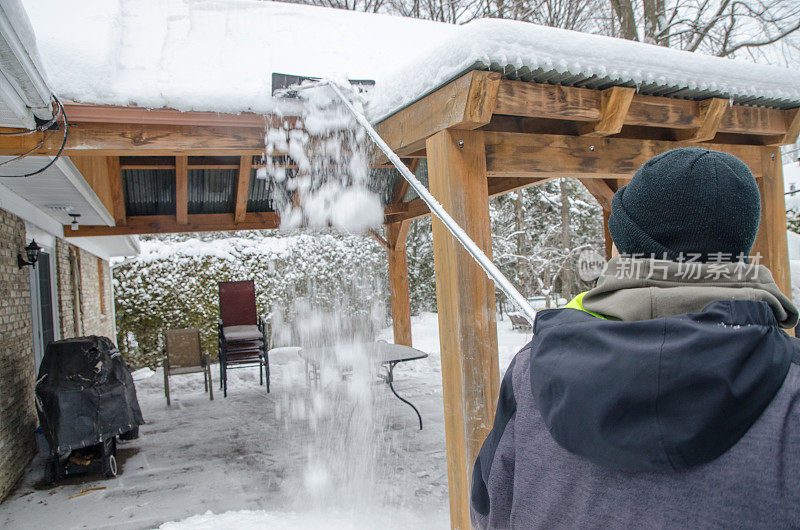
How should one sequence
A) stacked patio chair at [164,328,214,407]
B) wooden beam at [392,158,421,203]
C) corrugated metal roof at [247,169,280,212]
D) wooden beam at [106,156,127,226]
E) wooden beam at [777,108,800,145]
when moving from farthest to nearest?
stacked patio chair at [164,328,214,407], wooden beam at [392,158,421,203], corrugated metal roof at [247,169,280,212], wooden beam at [106,156,127,226], wooden beam at [777,108,800,145]

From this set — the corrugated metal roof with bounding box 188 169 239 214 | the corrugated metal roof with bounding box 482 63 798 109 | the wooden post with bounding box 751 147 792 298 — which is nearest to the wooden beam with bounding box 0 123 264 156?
the corrugated metal roof with bounding box 482 63 798 109

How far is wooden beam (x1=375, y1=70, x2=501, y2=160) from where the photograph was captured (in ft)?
7.22

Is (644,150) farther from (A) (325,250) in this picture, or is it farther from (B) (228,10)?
(A) (325,250)

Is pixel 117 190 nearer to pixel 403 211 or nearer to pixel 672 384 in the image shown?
pixel 403 211

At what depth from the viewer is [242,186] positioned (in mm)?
5723

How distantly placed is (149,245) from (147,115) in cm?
799

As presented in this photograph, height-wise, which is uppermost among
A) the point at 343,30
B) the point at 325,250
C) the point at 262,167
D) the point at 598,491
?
the point at 343,30

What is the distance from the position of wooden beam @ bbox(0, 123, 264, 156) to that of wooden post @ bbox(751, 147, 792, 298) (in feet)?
10.5

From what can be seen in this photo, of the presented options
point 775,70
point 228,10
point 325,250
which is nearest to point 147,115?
point 228,10

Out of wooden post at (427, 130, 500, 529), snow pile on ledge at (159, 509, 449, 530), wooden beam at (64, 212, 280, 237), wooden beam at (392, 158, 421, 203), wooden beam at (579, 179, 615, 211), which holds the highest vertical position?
wooden beam at (392, 158, 421, 203)

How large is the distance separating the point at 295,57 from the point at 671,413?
3.32m

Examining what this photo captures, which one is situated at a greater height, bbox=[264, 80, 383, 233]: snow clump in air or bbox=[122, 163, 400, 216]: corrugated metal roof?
bbox=[122, 163, 400, 216]: corrugated metal roof

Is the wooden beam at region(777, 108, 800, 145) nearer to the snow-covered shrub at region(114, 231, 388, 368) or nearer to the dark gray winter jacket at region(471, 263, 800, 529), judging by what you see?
the dark gray winter jacket at region(471, 263, 800, 529)

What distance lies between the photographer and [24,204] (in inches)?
191
